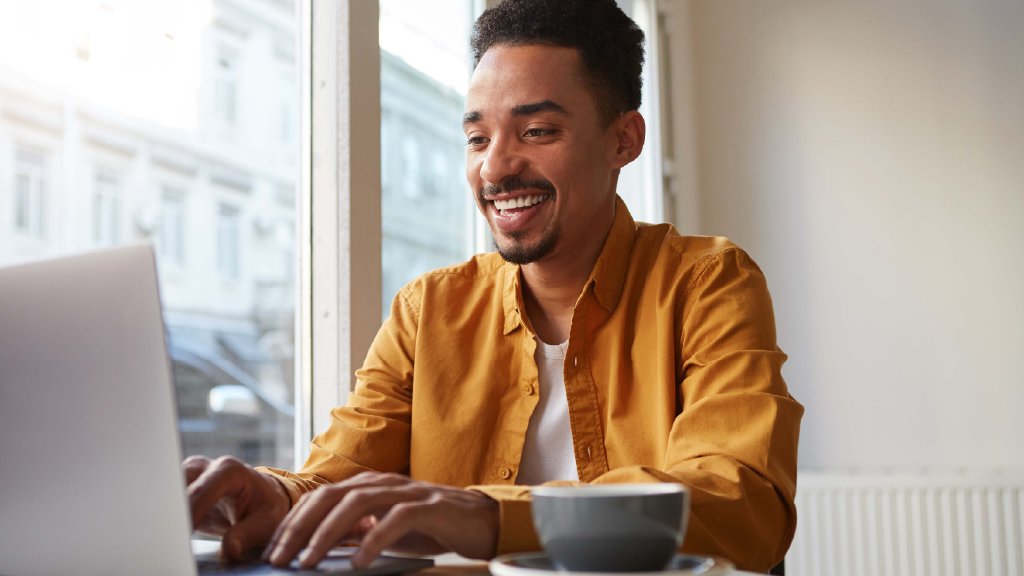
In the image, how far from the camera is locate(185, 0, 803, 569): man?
1116 millimetres

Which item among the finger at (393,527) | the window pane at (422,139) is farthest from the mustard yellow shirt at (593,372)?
the window pane at (422,139)

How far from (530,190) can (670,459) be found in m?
0.48

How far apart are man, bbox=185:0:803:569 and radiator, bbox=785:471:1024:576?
1797mm

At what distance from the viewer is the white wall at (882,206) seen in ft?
9.64

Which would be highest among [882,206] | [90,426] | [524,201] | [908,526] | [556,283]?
[882,206]

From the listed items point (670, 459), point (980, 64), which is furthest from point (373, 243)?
point (980, 64)

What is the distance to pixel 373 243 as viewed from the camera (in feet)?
5.75

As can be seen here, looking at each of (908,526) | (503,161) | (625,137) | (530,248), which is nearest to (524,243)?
(530,248)

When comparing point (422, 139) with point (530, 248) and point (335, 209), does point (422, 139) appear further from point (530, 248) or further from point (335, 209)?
point (530, 248)

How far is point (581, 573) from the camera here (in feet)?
1.86

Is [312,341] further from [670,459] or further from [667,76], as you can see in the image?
[667,76]

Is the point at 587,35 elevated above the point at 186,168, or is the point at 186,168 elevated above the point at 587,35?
the point at 587,35

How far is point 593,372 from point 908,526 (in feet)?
6.35

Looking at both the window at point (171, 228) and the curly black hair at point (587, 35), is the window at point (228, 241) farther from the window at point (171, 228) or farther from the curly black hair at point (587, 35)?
the curly black hair at point (587, 35)
